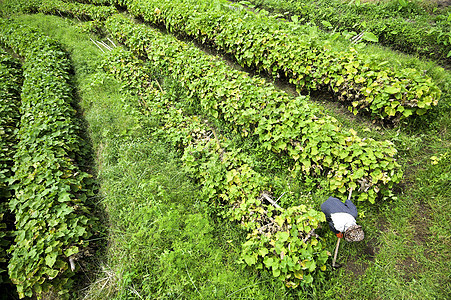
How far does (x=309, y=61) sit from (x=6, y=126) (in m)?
7.63

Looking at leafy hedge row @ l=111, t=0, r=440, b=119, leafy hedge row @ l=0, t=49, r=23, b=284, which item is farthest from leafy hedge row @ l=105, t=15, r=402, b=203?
leafy hedge row @ l=0, t=49, r=23, b=284

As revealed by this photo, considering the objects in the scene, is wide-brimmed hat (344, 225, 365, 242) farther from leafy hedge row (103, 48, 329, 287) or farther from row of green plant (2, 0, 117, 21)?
row of green plant (2, 0, 117, 21)

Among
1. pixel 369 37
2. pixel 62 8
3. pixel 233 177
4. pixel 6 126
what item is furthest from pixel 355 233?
pixel 62 8

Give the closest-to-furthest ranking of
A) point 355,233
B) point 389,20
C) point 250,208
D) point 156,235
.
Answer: point 355,233, point 156,235, point 250,208, point 389,20

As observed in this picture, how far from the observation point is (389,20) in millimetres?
7277

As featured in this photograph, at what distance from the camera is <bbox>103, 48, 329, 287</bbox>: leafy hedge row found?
2926 mm

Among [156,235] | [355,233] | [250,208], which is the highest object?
[355,233]

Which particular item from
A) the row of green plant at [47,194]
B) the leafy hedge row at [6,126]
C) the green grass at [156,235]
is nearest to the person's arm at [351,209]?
the green grass at [156,235]

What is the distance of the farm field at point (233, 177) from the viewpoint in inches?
120

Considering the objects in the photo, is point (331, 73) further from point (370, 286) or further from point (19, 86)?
point (19, 86)

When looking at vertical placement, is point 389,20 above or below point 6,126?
above

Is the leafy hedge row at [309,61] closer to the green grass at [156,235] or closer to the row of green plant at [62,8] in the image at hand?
the green grass at [156,235]

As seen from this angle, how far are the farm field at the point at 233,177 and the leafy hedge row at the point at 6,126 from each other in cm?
4

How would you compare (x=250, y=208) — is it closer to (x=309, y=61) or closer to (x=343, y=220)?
(x=343, y=220)
